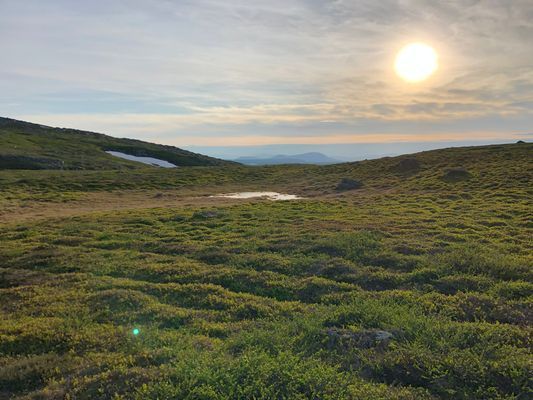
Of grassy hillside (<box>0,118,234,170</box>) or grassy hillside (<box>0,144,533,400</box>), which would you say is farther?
grassy hillside (<box>0,118,234,170</box>)

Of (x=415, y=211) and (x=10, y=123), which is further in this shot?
(x=10, y=123)

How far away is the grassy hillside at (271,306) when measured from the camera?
7.86 meters

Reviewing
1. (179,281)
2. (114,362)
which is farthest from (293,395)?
(179,281)

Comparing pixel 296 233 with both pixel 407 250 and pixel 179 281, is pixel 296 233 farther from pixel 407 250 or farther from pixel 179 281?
pixel 179 281

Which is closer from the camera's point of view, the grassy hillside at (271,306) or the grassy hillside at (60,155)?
the grassy hillside at (271,306)

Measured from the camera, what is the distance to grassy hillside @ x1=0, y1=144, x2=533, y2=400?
7863 millimetres

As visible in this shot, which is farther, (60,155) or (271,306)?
(60,155)

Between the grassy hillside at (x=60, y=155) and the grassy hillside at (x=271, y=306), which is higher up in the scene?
the grassy hillside at (x=60, y=155)

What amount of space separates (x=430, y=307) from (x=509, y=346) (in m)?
2.54

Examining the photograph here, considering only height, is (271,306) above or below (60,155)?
below

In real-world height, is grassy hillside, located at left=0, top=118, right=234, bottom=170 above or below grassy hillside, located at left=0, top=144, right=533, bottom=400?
above

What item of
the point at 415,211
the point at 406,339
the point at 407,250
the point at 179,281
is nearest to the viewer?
the point at 406,339

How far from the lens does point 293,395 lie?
7.30m

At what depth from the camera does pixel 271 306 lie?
11883mm
